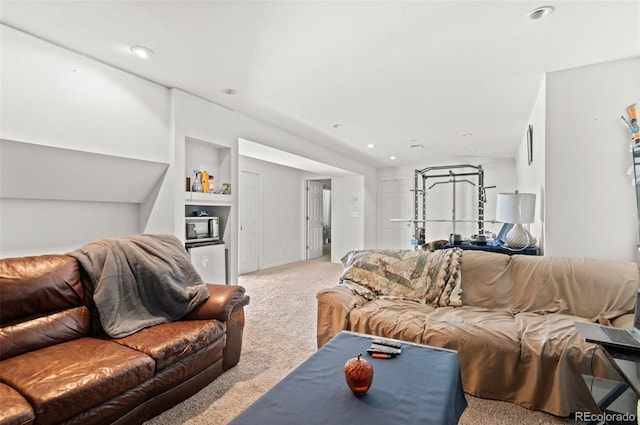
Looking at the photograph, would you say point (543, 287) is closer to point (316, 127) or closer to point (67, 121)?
point (316, 127)

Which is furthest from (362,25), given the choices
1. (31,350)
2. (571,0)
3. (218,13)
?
(31,350)

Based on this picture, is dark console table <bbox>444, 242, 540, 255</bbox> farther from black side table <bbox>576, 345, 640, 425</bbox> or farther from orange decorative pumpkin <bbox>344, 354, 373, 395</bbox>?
orange decorative pumpkin <bbox>344, 354, 373, 395</bbox>

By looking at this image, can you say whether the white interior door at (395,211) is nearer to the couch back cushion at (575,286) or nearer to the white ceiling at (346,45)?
the white ceiling at (346,45)

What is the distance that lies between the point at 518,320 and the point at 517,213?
45.8 inches

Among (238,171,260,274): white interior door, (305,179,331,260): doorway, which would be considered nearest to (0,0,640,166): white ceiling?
(238,171,260,274): white interior door

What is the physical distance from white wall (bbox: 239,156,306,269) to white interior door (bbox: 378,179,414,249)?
2.07 metres

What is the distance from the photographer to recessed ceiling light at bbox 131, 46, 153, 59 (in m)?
2.46

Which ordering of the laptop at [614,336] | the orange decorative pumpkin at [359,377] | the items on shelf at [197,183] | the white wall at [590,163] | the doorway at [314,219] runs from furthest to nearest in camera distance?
the doorway at [314,219] → the items on shelf at [197,183] → the white wall at [590,163] → the laptop at [614,336] → the orange decorative pumpkin at [359,377]

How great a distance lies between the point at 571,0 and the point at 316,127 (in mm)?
3121

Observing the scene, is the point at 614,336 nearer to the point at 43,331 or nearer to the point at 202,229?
the point at 43,331

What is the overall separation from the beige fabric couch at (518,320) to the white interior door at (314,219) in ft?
17.3

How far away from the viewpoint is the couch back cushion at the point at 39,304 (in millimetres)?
1771

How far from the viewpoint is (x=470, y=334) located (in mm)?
2107

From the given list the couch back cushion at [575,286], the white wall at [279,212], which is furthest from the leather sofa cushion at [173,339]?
Answer: the white wall at [279,212]
